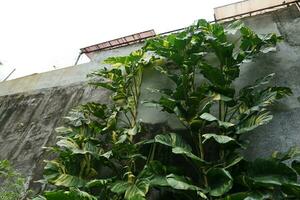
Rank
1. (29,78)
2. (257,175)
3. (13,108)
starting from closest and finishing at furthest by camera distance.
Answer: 1. (257,175)
2. (13,108)
3. (29,78)

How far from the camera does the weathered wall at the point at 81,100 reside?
218cm

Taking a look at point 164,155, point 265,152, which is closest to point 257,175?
point 265,152

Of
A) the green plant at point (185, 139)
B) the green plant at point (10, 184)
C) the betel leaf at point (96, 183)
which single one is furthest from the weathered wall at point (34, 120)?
the betel leaf at point (96, 183)

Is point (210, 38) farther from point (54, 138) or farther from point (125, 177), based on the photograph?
point (54, 138)

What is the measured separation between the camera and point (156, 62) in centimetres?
286

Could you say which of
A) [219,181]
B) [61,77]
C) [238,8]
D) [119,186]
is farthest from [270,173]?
[238,8]

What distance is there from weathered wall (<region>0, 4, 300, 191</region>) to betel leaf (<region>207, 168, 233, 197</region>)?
0.42 meters

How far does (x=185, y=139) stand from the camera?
7.75 feet

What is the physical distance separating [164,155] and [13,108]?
6.51 ft

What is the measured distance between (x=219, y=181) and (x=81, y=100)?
5.72ft

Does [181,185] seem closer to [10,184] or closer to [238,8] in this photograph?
[10,184]

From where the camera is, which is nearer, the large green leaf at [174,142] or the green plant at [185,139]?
the green plant at [185,139]

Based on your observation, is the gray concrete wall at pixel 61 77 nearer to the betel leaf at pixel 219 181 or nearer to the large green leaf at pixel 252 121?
the large green leaf at pixel 252 121

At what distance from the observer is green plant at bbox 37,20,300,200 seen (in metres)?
1.77
